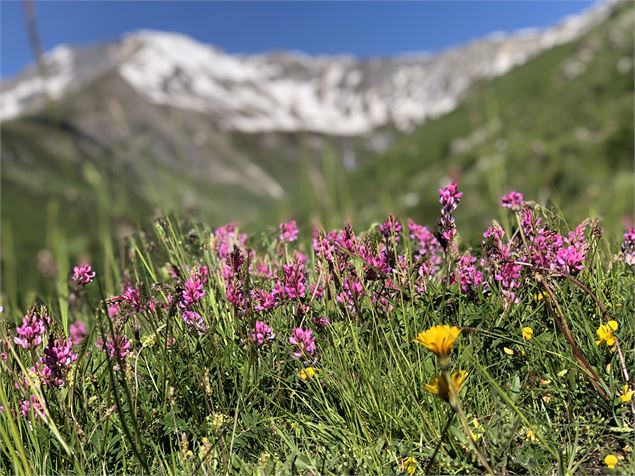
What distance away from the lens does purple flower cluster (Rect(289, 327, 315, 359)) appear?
283 cm

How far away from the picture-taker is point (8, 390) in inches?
114

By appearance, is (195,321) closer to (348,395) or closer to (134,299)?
(134,299)

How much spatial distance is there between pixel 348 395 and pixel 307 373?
0.28 m

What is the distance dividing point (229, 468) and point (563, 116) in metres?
34.9

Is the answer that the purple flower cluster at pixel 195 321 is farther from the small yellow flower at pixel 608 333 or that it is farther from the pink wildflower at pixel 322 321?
the small yellow flower at pixel 608 333

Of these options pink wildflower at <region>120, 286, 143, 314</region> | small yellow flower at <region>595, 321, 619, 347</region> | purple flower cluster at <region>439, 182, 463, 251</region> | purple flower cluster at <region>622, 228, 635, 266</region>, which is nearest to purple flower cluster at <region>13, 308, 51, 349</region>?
pink wildflower at <region>120, 286, 143, 314</region>

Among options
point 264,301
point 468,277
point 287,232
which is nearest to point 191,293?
point 264,301

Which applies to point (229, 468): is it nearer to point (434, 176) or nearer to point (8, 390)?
point (8, 390)

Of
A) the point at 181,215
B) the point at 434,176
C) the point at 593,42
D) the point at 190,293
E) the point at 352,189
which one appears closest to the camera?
the point at 190,293

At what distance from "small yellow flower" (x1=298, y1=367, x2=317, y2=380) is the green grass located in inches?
1.2

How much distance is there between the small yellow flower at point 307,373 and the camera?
2752 millimetres

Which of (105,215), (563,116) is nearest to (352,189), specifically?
(563,116)

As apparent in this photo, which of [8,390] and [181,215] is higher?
[181,215]

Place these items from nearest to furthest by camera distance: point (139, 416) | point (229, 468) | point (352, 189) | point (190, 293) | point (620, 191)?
point (229, 468) < point (139, 416) < point (190, 293) < point (620, 191) < point (352, 189)
